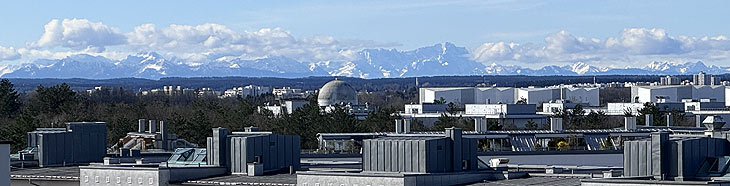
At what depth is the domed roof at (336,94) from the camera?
18150 cm

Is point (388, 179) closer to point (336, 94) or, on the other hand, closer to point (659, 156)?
point (659, 156)

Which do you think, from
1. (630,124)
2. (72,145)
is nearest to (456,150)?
(72,145)

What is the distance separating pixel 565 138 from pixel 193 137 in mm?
26714

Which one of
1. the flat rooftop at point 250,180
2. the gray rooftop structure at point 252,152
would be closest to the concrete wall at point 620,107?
the gray rooftop structure at point 252,152

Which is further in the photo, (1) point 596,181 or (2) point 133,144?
(2) point 133,144

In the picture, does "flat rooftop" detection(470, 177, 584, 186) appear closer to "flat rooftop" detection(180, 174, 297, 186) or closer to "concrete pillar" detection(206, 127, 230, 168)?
"flat rooftop" detection(180, 174, 297, 186)

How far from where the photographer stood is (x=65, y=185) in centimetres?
5266

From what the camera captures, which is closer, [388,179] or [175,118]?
[388,179]

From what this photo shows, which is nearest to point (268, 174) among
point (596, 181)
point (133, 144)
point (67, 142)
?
point (67, 142)

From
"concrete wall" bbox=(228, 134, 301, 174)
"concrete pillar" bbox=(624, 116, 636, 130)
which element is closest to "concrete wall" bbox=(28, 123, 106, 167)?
"concrete wall" bbox=(228, 134, 301, 174)

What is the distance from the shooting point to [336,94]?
18212 centimetres

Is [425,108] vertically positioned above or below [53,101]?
below

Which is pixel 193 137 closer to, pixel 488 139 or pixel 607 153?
pixel 488 139

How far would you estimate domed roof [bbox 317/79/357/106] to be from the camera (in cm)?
18150
